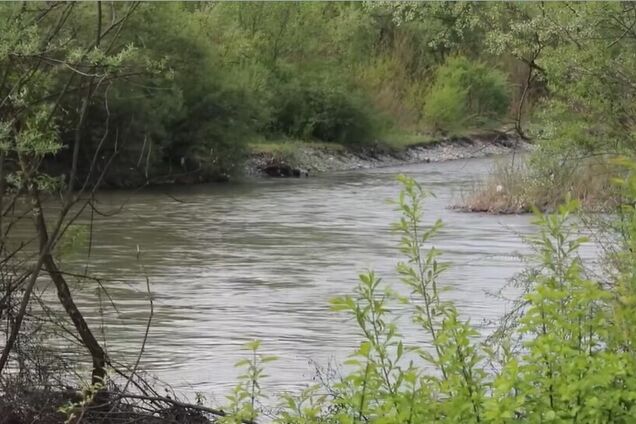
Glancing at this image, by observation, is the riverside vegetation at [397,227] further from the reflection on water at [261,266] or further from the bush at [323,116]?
the bush at [323,116]

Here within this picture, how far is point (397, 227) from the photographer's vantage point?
4.18 metres

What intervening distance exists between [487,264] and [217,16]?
72.4 feet

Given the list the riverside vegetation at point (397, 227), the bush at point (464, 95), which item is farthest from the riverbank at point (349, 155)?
the riverside vegetation at point (397, 227)

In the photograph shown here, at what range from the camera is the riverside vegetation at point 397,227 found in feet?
12.6

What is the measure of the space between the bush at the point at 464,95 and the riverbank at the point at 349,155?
4.28 ft

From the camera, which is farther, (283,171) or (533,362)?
(283,171)

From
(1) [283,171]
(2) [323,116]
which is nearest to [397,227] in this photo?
(1) [283,171]

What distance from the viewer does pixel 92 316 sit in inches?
521

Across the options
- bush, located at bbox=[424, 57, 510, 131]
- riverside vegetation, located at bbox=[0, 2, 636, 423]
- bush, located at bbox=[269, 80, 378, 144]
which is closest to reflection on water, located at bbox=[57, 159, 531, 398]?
riverside vegetation, located at bbox=[0, 2, 636, 423]

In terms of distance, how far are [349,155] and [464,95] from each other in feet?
29.6

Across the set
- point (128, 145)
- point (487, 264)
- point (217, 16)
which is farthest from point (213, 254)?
point (217, 16)

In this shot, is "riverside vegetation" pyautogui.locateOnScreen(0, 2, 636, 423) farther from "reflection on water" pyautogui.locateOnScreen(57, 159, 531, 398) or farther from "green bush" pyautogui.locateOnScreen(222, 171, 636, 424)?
"reflection on water" pyautogui.locateOnScreen(57, 159, 531, 398)

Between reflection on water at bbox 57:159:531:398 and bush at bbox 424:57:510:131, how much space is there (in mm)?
13586

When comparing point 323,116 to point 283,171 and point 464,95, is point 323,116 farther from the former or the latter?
point 464,95
